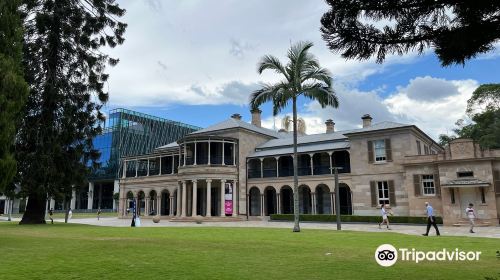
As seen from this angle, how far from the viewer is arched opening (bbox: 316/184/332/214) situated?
3859 cm

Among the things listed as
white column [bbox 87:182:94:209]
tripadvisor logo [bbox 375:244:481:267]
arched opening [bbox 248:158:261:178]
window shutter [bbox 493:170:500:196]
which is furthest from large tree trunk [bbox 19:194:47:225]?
white column [bbox 87:182:94:209]

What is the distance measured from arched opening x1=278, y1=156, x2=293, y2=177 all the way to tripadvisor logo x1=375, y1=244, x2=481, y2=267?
2809cm

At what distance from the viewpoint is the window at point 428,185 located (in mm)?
30058

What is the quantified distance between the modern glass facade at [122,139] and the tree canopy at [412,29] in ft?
231

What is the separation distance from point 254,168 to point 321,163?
7.33m

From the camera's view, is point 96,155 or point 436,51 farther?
point 96,155

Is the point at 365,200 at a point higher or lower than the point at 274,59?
lower

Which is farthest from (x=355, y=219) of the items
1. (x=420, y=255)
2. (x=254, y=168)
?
(x=420, y=255)

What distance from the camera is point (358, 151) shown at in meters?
34.6

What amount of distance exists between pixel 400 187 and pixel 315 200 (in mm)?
8237

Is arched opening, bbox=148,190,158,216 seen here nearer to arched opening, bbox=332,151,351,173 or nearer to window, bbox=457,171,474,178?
arched opening, bbox=332,151,351,173

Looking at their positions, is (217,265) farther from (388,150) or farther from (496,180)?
(388,150)

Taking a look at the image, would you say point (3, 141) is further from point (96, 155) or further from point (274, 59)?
point (96, 155)

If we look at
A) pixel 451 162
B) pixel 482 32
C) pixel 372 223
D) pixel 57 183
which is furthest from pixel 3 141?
pixel 451 162
